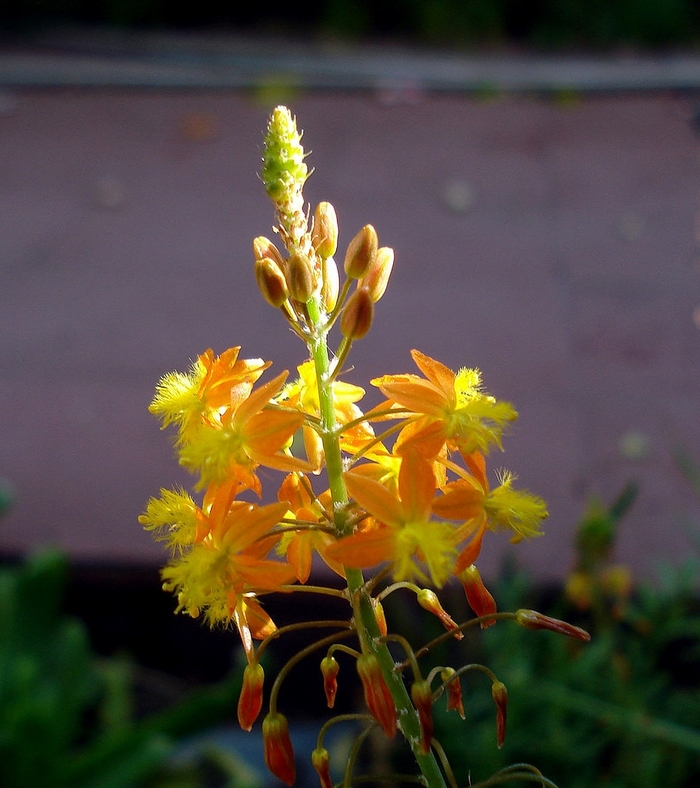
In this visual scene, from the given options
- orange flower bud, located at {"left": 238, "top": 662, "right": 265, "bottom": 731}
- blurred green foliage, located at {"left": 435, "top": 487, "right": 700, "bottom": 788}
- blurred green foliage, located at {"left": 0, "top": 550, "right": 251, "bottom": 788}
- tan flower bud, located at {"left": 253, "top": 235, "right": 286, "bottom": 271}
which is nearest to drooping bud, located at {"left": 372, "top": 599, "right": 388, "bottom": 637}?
orange flower bud, located at {"left": 238, "top": 662, "right": 265, "bottom": 731}

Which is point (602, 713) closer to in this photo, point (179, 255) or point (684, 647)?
point (684, 647)

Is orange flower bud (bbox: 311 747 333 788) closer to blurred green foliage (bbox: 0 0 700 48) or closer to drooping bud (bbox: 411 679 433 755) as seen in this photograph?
drooping bud (bbox: 411 679 433 755)

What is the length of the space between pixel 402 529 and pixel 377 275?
11.0 inches

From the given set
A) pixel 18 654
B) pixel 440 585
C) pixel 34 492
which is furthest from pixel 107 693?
pixel 440 585

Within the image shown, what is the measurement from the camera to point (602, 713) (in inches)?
74.1

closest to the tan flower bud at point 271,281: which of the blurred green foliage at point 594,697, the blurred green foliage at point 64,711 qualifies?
the blurred green foliage at point 594,697

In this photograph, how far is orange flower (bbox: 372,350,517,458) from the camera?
0.89m

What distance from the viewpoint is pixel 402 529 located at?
0.84 metres

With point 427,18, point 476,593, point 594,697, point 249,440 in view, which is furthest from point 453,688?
point 427,18

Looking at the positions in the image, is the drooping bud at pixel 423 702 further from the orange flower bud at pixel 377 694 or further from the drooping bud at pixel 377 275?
the drooping bud at pixel 377 275

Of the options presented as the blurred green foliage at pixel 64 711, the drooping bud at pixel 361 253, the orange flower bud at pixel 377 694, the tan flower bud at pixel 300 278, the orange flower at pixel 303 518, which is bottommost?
the blurred green foliage at pixel 64 711

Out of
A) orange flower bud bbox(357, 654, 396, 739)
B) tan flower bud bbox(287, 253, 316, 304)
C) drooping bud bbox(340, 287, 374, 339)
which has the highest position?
tan flower bud bbox(287, 253, 316, 304)

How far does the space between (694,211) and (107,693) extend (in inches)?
171

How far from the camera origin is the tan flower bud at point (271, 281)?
876 mm
